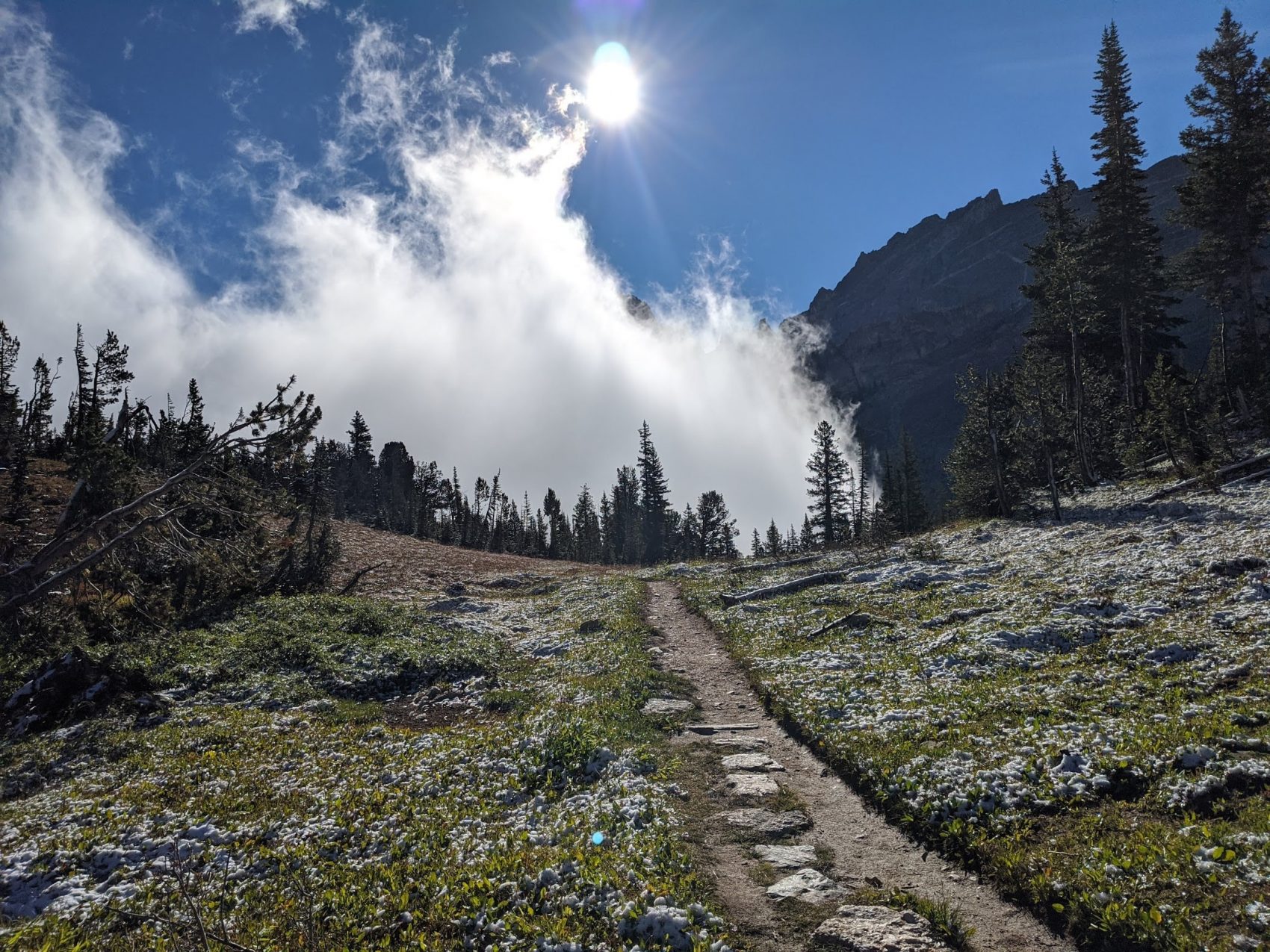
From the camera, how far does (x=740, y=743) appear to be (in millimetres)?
14344

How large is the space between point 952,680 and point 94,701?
1010 inches

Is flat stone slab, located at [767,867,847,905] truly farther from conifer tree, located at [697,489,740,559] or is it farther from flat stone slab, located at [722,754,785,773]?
conifer tree, located at [697,489,740,559]

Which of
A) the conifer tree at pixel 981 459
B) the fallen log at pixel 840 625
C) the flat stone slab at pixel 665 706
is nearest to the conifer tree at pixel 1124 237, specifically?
the conifer tree at pixel 981 459

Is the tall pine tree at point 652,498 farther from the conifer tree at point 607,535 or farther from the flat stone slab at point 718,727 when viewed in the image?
the flat stone slab at point 718,727

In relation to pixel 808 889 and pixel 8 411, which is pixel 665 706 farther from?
pixel 8 411

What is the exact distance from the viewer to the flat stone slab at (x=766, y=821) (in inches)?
393

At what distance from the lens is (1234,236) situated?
41.0 metres

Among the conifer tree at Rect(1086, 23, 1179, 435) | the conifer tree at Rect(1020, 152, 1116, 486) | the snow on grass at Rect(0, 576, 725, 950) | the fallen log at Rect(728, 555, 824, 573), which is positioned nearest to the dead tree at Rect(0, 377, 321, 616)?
the snow on grass at Rect(0, 576, 725, 950)

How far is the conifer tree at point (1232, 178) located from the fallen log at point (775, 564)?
30.6 meters

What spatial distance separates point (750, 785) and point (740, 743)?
2586 millimetres

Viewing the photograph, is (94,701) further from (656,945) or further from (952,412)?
(952,412)

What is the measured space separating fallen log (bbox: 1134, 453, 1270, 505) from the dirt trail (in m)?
29.0

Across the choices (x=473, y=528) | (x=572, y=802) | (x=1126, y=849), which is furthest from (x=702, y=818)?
(x=473, y=528)

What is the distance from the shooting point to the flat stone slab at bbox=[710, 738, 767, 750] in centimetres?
1405
